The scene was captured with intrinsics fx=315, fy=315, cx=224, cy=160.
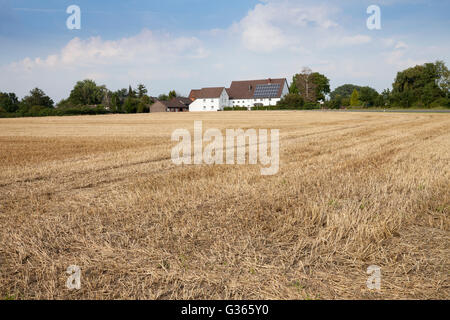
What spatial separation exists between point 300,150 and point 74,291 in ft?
38.1

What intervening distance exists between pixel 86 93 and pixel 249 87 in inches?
2420

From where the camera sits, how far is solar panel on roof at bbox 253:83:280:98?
4481 inches

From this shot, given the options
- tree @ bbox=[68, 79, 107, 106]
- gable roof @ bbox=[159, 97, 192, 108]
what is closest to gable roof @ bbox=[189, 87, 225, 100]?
gable roof @ bbox=[159, 97, 192, 108]

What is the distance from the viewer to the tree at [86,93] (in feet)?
383

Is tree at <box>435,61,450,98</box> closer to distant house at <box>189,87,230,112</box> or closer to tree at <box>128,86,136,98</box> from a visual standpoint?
distant house at <box>189,87,230,112</box>

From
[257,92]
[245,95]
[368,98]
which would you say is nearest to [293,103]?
[368,98]

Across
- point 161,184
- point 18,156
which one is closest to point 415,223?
point 161,184

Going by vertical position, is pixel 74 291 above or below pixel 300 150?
below

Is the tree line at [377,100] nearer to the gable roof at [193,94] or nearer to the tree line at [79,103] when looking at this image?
the tree line at [79,103]

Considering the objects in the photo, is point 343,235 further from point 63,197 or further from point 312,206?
point 63,197

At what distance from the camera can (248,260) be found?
404 cm

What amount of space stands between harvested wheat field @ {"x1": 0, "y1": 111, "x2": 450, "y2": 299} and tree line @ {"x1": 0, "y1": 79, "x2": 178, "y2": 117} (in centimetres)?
7438

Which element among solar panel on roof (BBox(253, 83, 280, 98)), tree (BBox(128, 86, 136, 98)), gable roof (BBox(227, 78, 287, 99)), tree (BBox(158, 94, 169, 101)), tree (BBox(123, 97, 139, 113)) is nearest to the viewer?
tree (BBox(123, 97, 139, 113))

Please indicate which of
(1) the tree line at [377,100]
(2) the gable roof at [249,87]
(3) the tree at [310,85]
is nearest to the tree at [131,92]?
(1) the tree line at [377,100]
